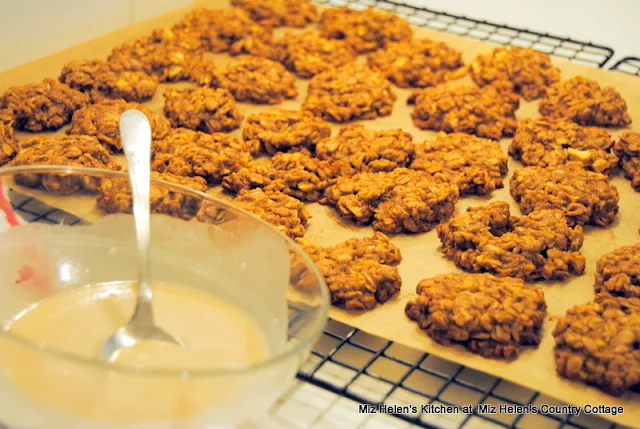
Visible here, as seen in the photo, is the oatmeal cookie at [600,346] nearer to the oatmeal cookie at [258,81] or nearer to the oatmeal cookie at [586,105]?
the oatmeal cookie at [586,105]

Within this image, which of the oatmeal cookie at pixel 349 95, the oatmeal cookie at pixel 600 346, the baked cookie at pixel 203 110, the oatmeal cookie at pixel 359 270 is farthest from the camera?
the oatmeal cookie at pixel 349 95

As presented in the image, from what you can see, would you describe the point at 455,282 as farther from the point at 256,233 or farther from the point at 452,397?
the point at 256,233

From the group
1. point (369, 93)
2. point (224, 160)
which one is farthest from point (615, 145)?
point (224, 160)

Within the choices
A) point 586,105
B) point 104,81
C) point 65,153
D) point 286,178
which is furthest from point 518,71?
point 65,153

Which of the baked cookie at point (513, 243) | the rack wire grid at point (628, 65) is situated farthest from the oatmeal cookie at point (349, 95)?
the rack wire grid at point (628, 65)

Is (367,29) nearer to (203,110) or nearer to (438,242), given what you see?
(203,110)

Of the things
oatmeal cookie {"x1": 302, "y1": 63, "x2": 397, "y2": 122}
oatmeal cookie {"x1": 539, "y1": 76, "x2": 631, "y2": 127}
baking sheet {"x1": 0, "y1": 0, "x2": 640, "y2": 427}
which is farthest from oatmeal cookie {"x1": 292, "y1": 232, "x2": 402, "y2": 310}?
oatmeal cookie {"x1": 539, "y1": 76, "x2": 631, "y2": 127}

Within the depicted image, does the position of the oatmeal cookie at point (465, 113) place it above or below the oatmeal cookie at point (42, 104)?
above

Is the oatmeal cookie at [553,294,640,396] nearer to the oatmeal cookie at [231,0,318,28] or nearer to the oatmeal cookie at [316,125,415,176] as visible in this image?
the oatmeal cookie at [316,125,415,176]
